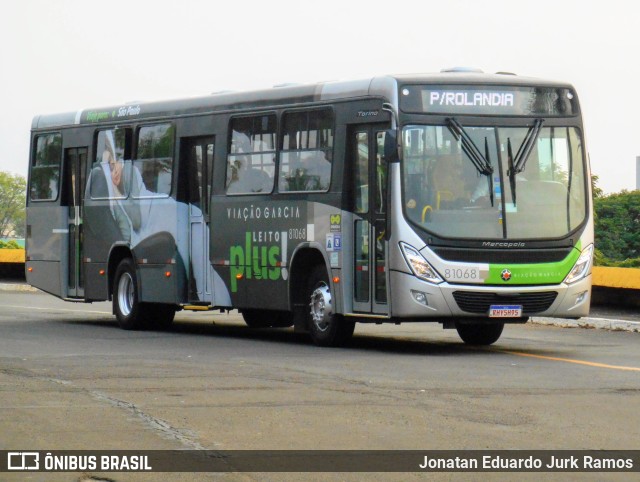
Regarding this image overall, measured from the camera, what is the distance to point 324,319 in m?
19.0

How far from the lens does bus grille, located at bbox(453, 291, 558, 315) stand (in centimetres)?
1764

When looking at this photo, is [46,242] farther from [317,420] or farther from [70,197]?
[317,420]

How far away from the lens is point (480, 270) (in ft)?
58.0

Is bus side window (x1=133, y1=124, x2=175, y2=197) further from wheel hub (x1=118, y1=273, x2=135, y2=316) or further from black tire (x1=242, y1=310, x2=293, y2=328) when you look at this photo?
black tire (x1=242, y1=310, x2=293, y2=328)

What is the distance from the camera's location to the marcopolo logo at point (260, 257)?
65.3 ft

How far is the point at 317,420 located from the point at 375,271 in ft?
22.9

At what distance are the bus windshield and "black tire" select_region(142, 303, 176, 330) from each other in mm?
6592

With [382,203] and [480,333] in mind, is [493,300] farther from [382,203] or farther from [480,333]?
[480,333]

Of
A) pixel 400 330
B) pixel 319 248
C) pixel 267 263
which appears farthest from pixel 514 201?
pixel 400 330

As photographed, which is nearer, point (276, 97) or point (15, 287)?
point (276, 97)

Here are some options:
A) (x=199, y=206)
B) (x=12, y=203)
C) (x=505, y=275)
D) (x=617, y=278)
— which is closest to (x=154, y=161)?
(x=199, y=206)

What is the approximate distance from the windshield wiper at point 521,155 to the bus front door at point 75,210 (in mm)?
9170

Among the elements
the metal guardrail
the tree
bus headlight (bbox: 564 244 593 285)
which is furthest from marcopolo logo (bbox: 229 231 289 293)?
the tree

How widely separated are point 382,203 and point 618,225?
171ft
